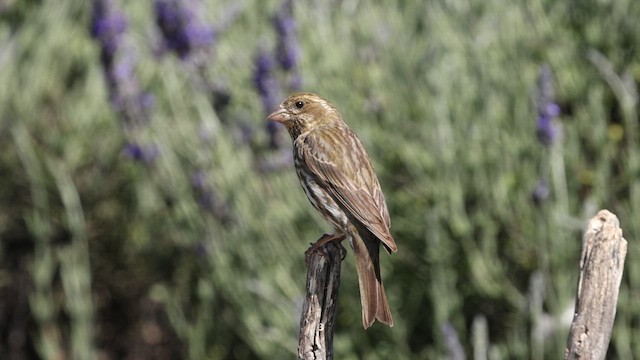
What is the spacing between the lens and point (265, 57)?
15.4ft

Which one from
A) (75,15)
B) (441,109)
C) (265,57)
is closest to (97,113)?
(75,15)

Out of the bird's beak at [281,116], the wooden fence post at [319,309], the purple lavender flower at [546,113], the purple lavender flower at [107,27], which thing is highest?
the purple lavender flower at [107,27]

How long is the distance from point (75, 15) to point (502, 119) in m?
2.86

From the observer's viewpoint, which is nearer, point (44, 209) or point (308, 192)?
point (308, 192)

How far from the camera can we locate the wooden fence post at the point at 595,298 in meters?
2.41

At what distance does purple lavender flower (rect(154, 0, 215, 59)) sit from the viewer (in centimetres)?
480

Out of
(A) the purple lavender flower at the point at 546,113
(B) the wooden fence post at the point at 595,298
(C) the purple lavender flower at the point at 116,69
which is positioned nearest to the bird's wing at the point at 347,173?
(A) the purple lavender flower at the point at 546,113

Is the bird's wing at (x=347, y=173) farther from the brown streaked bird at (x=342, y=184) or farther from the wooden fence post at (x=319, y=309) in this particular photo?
the wooden fence post at (x=319, y=309)

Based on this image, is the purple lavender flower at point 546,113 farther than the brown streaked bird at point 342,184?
Yes

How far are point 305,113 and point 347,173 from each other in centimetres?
46

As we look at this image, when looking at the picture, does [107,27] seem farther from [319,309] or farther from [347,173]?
[319,309]

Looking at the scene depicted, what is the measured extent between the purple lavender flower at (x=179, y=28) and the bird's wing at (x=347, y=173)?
1.23 m

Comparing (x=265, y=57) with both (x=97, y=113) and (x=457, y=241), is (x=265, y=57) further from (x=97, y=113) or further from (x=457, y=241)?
(x=97, y=113)

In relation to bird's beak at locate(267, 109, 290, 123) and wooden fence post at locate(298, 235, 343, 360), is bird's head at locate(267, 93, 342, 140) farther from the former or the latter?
wooden fence post at locate(298, 235, 343, 360)
